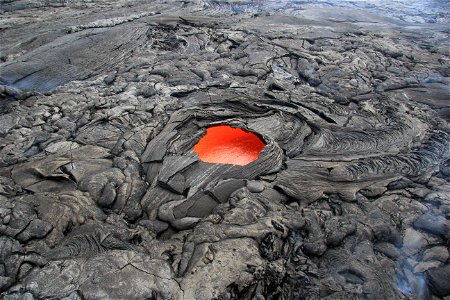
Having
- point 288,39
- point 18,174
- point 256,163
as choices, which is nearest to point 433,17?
point 288,39

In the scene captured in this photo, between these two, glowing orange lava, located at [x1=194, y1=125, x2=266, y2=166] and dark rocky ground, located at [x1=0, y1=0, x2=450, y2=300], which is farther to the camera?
glowing orange lava, located at [x1=194, y1=125, x2=266, y2=166]

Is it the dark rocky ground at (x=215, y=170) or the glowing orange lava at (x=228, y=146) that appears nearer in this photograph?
the dark rocky ground at (x=215, y=170)

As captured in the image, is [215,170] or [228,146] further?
[228,146]

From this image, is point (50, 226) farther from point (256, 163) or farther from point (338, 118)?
point (338, 118)

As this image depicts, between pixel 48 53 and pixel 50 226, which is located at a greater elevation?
pixel 48 53
